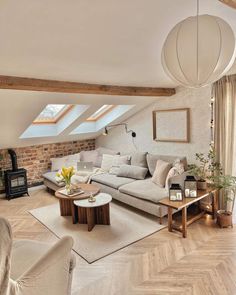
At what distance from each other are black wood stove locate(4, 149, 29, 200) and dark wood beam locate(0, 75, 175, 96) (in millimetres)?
2484

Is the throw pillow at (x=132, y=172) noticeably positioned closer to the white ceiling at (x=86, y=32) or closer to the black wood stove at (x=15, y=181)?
the black wood stove at (x=15, y=181)

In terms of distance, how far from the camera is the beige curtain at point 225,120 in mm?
3344

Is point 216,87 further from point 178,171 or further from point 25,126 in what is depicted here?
point 25,126

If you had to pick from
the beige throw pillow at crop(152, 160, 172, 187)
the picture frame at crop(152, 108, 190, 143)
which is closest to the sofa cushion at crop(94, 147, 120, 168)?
the picture frame at crop(152, 108, 190, 143)

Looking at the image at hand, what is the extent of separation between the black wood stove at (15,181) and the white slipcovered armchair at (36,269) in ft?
10.2

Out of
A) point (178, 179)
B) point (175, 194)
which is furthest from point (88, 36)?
point (178, 179)

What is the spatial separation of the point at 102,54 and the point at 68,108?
2.77 meters

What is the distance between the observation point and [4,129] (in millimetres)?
4113

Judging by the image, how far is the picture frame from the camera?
4.20m

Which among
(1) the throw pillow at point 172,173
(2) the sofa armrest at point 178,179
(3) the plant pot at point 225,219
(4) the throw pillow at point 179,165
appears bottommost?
(3) the plant pot at point 225,219

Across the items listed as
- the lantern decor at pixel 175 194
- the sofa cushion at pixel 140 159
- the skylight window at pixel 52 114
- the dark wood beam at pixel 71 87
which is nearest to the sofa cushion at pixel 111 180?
the sofa cushion at pixel 140 159

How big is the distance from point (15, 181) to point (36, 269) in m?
3.80

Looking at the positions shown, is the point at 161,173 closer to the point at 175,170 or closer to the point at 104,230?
the point at 175,170

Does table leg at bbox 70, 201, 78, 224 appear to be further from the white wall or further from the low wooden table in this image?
the white wall
